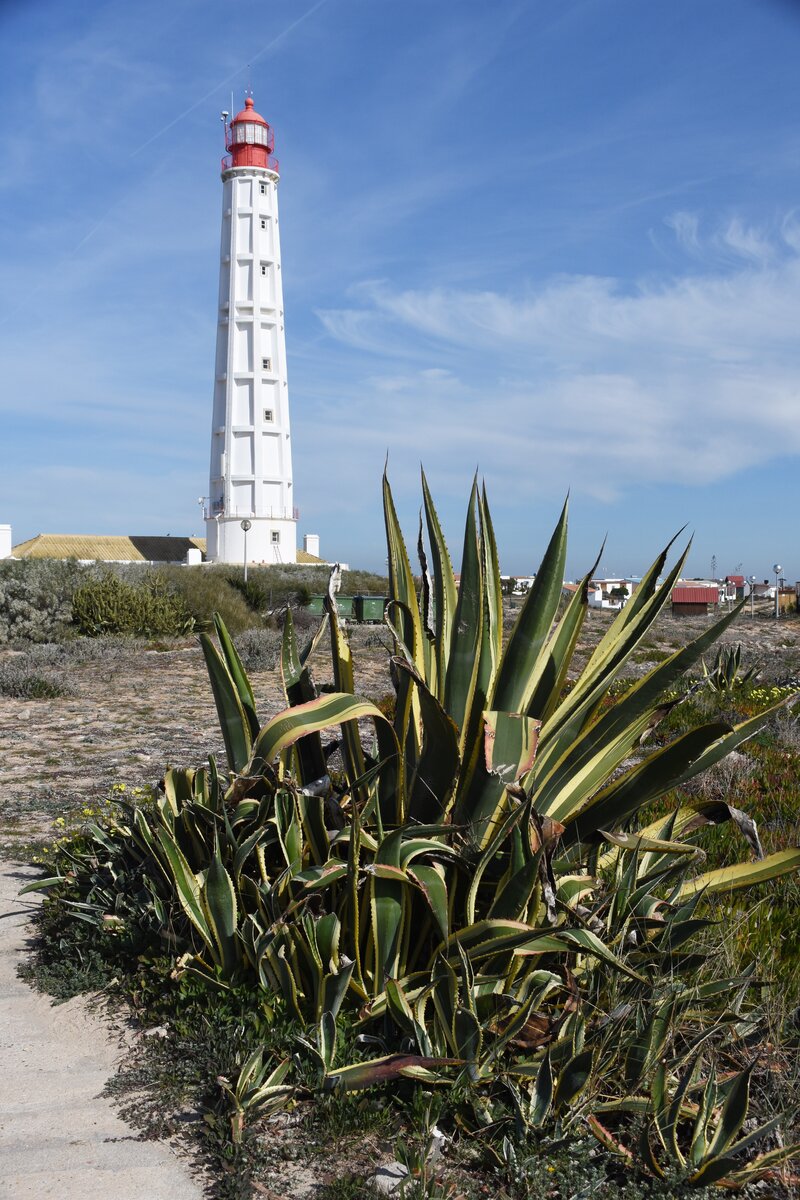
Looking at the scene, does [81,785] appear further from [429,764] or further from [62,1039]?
[429,764]

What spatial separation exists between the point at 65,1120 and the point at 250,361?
3729 centimetres

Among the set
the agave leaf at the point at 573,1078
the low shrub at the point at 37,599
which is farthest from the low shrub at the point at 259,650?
the agave leaf at the point at 573,1078

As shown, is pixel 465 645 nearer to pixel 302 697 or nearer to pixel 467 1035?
pixel 302 697

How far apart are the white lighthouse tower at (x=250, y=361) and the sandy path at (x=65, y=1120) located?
34772 millimetres

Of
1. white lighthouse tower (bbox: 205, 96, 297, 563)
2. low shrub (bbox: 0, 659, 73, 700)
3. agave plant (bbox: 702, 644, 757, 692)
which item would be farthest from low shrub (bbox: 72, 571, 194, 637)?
white lighthouse tower (bbox: 205, 96, 297, 563)

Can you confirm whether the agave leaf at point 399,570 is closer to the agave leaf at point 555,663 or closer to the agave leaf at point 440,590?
the agave leaf at point 440,590

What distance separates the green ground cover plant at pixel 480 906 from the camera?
2312 millimetres

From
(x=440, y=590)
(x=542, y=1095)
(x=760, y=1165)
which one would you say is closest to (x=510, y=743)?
(x=440, y=590)

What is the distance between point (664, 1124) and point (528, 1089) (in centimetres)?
34

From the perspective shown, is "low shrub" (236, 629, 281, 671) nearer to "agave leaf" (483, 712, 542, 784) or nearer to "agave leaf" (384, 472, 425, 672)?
"agave leaf" (384, 472, 425, 672)

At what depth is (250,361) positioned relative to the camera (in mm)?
37625

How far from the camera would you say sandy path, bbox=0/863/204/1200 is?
2135 millimetres

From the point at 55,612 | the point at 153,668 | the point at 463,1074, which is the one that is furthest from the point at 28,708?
the point at 463,1074

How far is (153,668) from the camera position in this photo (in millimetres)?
12453
